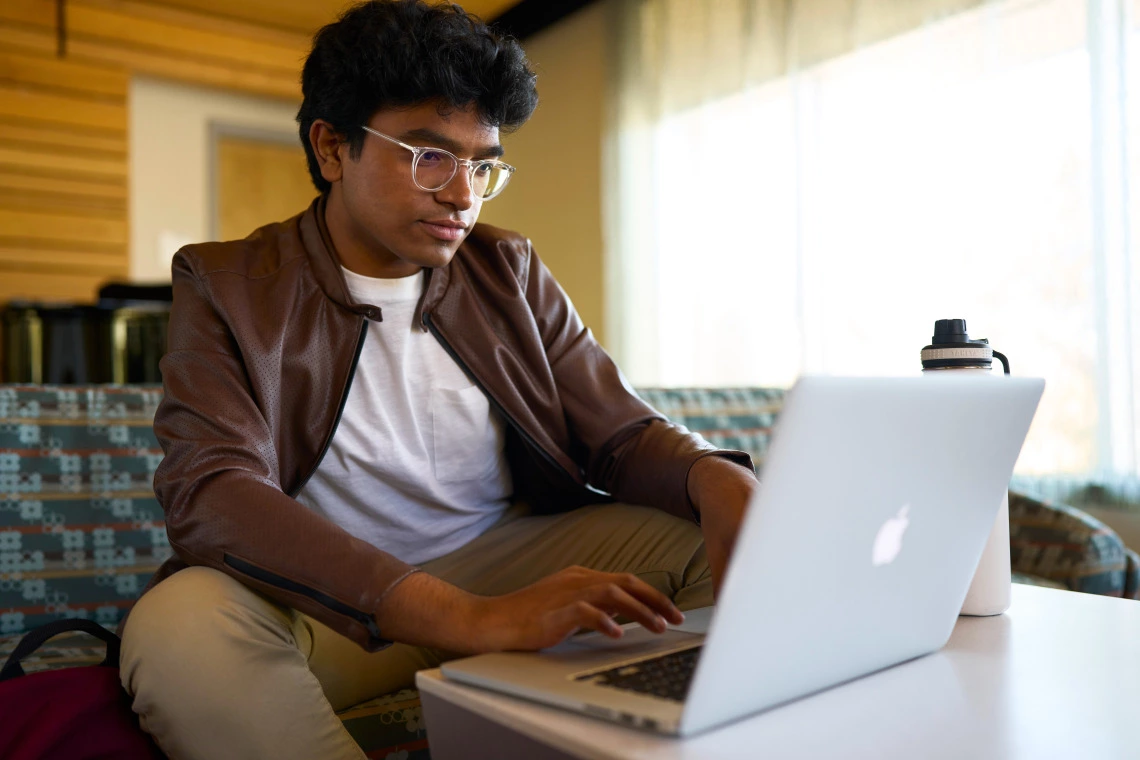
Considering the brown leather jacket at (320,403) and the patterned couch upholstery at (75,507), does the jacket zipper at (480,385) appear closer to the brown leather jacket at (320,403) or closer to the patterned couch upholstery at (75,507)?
the brown leather jacket at (320,403)

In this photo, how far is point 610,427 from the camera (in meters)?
1.41

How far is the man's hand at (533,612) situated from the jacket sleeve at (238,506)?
57mm

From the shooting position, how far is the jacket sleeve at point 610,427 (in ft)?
4.14

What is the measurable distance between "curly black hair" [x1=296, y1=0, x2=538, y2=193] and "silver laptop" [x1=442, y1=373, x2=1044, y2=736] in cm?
80

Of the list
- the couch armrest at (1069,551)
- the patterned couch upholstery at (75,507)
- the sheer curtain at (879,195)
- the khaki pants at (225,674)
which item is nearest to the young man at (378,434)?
the khaki pants at (225,674)

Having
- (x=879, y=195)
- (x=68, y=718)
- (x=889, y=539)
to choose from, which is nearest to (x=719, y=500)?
(x=889, y=539)

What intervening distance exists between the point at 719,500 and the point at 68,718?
2.26 feet

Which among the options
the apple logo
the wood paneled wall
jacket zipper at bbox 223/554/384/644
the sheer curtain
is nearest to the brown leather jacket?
jacket zipper at bbox 223/554/384/644

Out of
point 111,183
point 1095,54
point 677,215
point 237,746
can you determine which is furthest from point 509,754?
point 111,183

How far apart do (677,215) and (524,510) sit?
114 inches

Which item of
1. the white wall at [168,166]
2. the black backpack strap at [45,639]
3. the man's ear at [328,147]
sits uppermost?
the white wall at [168,166]

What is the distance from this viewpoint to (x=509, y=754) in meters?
0.68

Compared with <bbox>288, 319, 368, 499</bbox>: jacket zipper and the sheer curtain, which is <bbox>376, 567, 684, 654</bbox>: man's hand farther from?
the sheer curtain

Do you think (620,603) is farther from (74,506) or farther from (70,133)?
(70,133)
